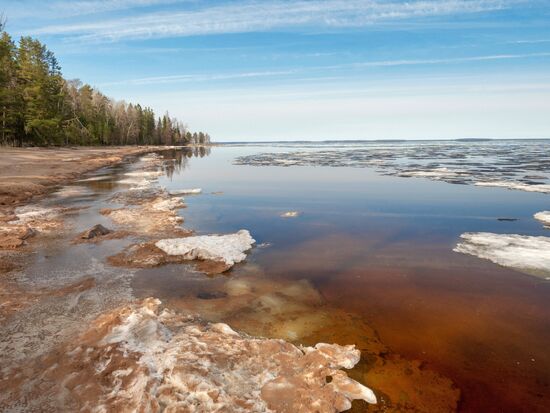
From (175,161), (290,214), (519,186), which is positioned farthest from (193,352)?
(175,161)

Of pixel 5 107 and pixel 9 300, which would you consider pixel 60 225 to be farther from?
pixel 5 107

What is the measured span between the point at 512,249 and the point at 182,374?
1099 cm

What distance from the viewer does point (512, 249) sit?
36.9 feet

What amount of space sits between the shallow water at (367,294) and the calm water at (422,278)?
0.10 ft

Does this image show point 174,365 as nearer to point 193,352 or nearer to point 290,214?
point 193,352

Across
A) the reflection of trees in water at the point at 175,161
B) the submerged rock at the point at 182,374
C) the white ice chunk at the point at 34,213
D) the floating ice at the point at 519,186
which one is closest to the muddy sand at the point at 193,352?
the submerged rock at the point at 182,374

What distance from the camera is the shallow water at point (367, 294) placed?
578 cm

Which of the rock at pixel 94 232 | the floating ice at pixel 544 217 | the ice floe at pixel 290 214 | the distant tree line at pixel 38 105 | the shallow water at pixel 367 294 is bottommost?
the shallow water at pixel 367 294

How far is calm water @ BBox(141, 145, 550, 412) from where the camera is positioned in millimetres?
5750

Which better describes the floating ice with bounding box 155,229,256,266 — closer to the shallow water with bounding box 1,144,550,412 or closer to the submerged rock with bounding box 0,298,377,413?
the shallow water with bounding box 1,144,550,412

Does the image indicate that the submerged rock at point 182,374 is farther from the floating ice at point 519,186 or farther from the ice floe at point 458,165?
the ice floe at point 458,165

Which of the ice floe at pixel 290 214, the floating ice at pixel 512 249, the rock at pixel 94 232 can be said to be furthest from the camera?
the ice floe at pixel 290 214

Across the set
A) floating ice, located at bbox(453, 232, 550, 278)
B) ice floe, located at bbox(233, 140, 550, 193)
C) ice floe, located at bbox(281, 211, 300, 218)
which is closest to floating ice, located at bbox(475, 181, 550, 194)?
ice floe, located at bbox(233, 140, 550, 193)

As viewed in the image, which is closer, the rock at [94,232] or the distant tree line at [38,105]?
the rock at [94,232]
